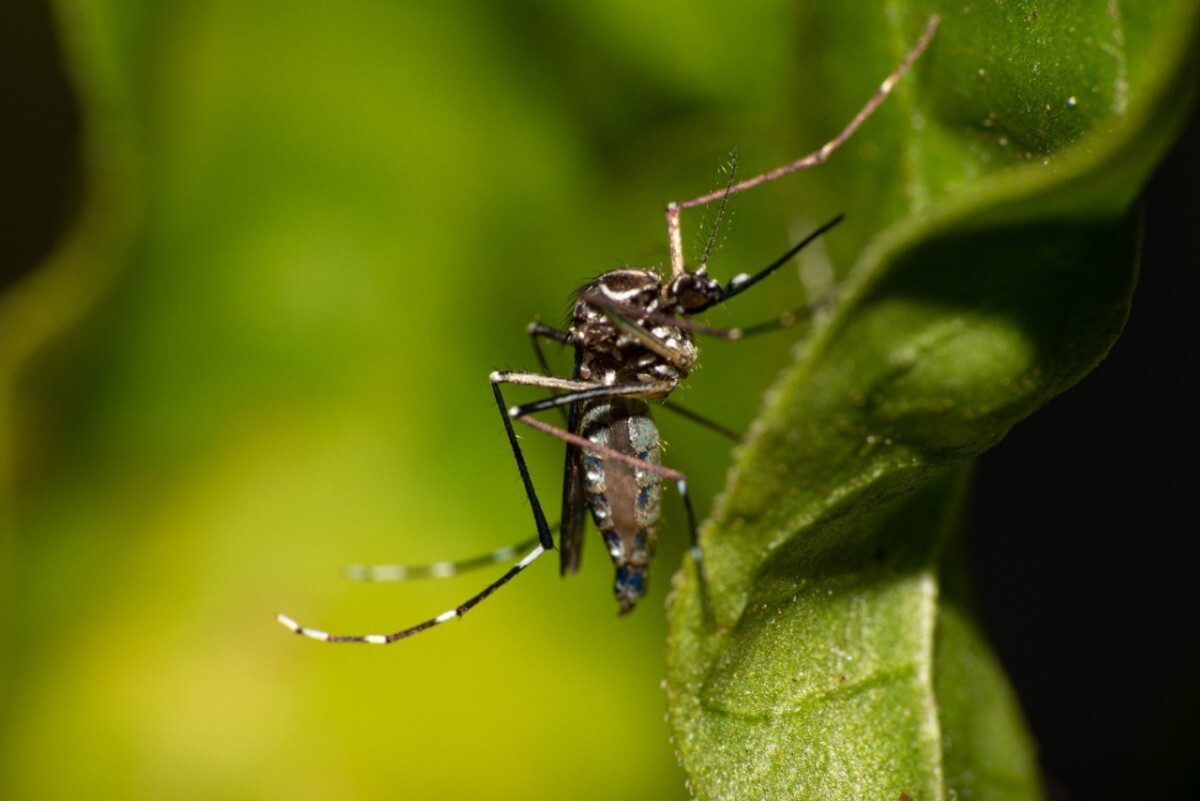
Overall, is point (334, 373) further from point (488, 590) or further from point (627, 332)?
point (627, 332)

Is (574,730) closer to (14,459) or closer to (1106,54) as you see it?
(14,459)

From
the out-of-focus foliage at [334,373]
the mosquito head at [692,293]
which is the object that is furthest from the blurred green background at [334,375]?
the mosquito head at [692,293]

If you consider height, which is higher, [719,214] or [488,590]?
[719,214]

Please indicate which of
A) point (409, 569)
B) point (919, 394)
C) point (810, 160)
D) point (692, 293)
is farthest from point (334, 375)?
point (919, 394)

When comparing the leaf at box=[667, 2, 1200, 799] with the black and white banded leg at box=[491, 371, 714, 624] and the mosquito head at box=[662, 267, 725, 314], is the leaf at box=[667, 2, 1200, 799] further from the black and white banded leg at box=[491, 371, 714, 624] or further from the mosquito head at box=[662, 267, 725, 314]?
the black and white banded leg at box=[491, 371, 714, 624]

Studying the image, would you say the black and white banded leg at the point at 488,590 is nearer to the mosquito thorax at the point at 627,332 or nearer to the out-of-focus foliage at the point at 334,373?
the out-of-focus foliage at the point at 334,373

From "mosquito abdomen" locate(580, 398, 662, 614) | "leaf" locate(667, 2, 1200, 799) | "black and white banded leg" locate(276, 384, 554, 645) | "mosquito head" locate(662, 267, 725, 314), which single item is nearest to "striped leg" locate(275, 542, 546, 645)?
"black and white banded leg" locate(276, 384, 554, 645)
